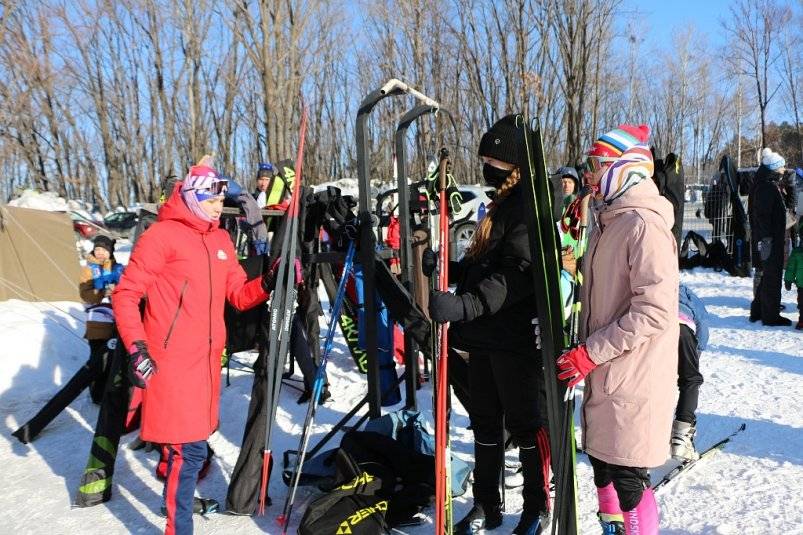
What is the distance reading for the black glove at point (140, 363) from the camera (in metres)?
2.81

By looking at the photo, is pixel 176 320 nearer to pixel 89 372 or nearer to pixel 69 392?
pixel 89 372

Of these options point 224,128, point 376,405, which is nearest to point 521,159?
point 376,405

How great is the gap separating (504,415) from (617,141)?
144 centimetres

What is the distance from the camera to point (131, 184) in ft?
117

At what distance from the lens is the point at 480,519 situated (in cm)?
315

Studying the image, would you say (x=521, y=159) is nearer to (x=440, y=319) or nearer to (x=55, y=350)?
(x=440, y=319)

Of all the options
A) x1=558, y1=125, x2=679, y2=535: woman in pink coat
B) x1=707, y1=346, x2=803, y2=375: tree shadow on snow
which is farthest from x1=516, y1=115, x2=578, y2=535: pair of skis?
x1=707, y1=346, x2=803, y2=375: tree shadow on snow

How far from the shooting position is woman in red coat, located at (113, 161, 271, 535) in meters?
2.97

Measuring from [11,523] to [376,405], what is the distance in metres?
2.23

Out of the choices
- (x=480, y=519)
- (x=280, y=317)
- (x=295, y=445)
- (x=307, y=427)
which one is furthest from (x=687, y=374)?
(x=295, y=445)

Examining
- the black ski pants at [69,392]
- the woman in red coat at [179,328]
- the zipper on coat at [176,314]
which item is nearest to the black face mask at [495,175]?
the woman in red coat at [179,328]

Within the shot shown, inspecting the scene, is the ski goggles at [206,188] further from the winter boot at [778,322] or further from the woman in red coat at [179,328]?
the winter boot at [778,322]

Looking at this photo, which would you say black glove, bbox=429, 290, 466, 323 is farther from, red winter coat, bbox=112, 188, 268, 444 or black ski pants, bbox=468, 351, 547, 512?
red winter coat, bbox=112, 188, 268, 444

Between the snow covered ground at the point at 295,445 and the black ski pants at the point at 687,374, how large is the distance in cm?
36
